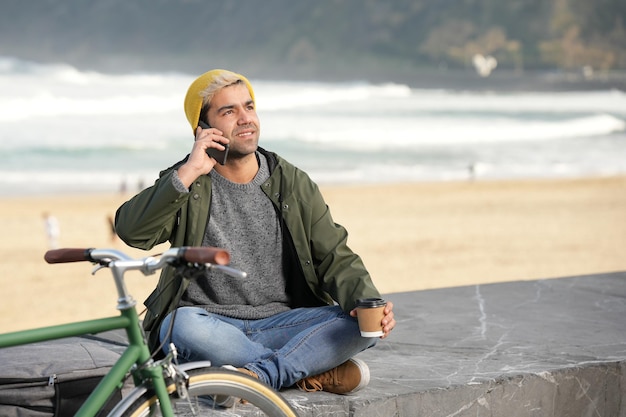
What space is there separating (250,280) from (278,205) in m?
0.23

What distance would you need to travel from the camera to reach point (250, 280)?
9.61 feet

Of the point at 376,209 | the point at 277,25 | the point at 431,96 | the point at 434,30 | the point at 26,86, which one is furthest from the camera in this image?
the point at 277,25

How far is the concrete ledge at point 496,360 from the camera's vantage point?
2.91 m

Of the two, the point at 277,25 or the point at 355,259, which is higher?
the point at 277,25

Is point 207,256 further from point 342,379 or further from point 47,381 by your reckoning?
point 342,379

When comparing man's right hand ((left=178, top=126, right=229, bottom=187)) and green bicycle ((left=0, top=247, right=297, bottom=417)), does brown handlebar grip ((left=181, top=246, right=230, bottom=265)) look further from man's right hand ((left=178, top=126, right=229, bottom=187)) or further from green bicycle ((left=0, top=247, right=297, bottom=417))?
man's right hand ((left=178, top=126, right=229, bottom=187))

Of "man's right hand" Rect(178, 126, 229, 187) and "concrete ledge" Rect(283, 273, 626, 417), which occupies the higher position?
"man's right hand" Rect(178, 126, 229, 187)

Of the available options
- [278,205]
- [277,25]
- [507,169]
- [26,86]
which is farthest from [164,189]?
[277,25]

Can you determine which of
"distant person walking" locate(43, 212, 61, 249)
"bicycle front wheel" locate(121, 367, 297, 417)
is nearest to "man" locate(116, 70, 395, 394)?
"bicycle front wheel" locate(121, 367, 297, 417)

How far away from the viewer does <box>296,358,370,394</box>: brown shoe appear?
285 cm

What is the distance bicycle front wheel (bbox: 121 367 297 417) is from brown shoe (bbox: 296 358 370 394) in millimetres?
648

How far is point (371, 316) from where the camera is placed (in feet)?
8.91

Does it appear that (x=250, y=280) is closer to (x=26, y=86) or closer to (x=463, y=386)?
(x=463, y=386)

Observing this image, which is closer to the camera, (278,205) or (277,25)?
(278,205)
